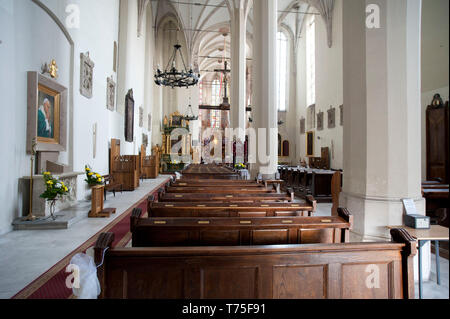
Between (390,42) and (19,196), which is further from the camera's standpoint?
(19,196)

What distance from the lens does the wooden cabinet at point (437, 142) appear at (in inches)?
347

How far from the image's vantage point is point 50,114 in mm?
5922

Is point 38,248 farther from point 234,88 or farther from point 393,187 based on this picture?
point 234,88

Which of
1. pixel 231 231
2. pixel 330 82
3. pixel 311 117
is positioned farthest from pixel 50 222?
pixel 311 117

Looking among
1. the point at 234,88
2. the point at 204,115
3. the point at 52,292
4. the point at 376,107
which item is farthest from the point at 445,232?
the point at 204,115

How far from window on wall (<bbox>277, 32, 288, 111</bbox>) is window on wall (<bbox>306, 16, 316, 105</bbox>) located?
2536 millimetres

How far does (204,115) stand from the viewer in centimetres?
3641

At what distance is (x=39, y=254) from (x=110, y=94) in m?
7.51

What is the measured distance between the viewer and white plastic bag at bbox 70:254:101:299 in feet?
4.30

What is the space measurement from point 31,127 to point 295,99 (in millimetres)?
19965

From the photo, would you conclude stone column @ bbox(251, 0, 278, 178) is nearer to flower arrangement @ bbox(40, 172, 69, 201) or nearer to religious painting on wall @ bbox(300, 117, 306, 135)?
flower arrangement @ bbox(40, 172, 69, 201)

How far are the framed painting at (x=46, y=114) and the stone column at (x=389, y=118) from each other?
18.0ft

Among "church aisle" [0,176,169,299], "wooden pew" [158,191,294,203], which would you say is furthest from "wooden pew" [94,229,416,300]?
"wooden pew" [158,191,294,203]

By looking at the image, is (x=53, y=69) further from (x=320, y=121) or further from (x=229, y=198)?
(x=320, y=121)
